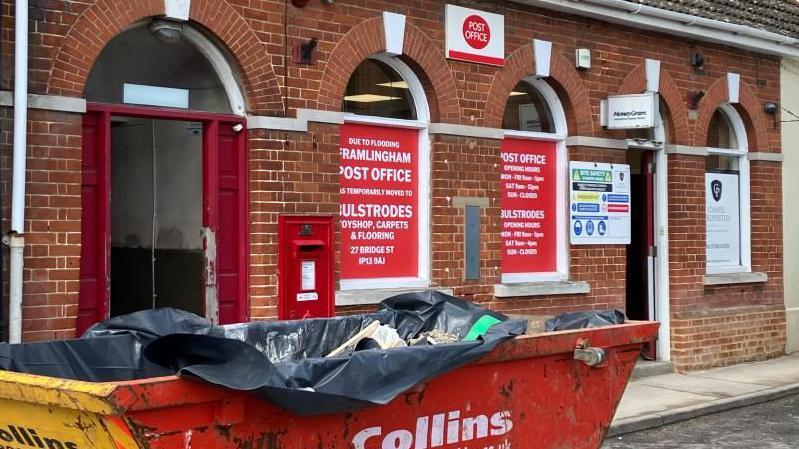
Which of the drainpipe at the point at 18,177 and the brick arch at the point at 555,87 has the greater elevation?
the brick arch at the point at 555,87

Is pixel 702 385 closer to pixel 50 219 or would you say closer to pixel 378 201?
pixel 378 201

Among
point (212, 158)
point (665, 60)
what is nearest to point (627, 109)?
point (665, 60)

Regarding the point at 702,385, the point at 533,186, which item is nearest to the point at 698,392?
the point at 702,385

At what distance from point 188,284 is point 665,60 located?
687cm

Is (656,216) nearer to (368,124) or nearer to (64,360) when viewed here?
(368,124)

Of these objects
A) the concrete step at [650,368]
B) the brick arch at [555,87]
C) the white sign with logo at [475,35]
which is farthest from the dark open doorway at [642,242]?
the white sign with logo at [475,35]

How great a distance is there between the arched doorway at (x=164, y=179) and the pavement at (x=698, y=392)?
3.88 meters

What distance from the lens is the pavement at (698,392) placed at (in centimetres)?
970

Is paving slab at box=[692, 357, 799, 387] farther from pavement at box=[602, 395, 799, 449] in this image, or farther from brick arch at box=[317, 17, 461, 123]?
brick arch at box=[317, 17, 461, 123]

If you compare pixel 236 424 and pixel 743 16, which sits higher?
pixel 743 16

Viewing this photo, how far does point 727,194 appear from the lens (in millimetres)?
13742

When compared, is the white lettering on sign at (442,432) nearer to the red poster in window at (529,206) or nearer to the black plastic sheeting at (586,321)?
the black plastic sheeting at (586,321)

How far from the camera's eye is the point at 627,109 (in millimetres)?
11625

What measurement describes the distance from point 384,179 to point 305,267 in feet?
4.57
